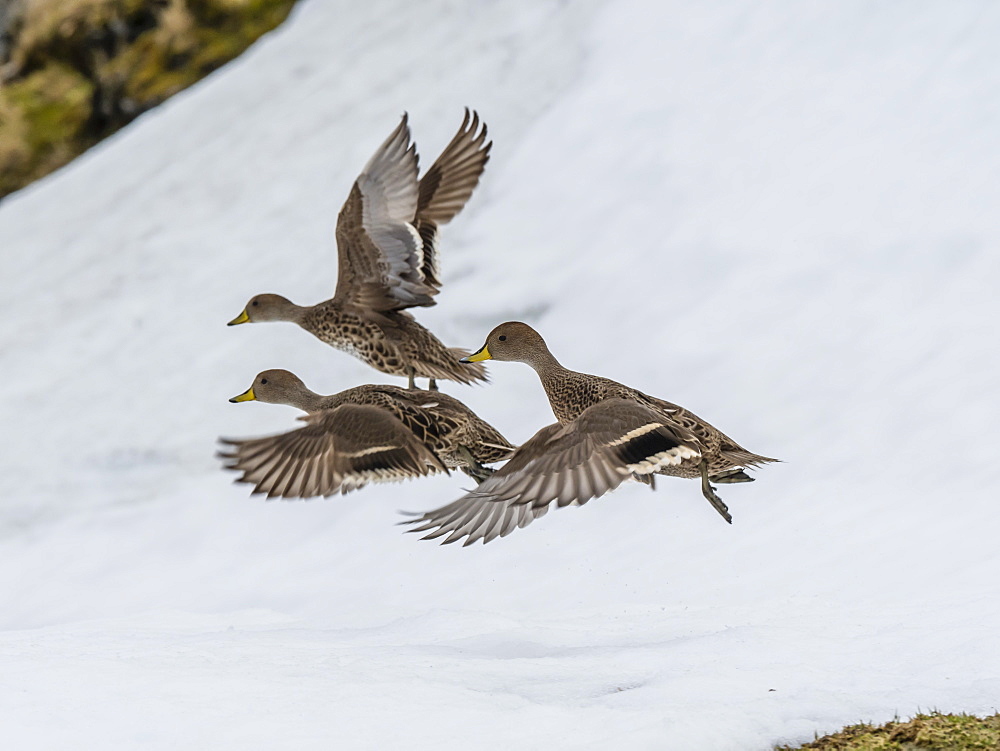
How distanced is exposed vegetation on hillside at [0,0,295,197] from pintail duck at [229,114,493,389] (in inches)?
317

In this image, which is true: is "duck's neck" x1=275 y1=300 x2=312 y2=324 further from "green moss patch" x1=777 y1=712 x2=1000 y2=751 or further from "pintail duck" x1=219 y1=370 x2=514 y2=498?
"green moss patch" x1=777 y1=712 x2=1000 y2=751

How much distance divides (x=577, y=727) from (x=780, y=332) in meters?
4.50

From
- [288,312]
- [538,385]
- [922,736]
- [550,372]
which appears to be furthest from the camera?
[538,385]

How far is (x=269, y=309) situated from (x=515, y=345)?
A: 186 centimetres

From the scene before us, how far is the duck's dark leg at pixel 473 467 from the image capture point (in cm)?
504

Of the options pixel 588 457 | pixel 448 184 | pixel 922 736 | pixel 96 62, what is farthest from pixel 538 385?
pixel 96 62

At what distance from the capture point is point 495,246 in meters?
9.66

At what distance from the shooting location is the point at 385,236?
5988 millimetres

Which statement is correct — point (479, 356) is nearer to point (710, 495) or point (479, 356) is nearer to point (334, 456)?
point (334, 456)

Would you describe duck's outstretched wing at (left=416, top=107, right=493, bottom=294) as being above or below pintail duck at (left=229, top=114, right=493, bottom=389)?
above

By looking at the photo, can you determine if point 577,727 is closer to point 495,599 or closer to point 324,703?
point 324,703

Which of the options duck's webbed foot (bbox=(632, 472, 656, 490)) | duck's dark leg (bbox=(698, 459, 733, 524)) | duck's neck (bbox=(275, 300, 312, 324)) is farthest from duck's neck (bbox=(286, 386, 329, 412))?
duck's dark leg (bbox=(698, 459, 733, 524))

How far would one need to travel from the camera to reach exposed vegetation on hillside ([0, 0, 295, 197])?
13.3 meters

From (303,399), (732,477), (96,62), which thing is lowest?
(732,477)
